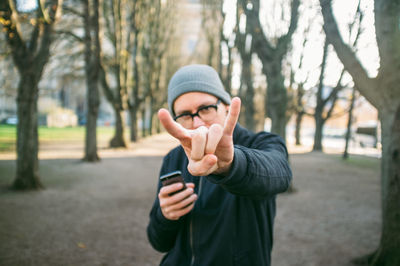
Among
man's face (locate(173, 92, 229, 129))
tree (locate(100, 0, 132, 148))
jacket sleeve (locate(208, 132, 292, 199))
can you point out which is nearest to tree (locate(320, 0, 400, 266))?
man's face (locate(173, 92, 229, 129))

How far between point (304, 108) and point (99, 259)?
2244 centimetres

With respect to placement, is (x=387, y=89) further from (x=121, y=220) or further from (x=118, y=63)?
(x=118, y=63)

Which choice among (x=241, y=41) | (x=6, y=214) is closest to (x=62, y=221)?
(x=6, y=214)

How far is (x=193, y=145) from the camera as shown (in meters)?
1.04

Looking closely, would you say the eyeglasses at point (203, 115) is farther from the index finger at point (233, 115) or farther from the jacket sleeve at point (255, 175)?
the index finger at point (233, 115)

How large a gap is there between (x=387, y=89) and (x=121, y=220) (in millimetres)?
5161

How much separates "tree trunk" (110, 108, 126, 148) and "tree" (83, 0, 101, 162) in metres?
3.94

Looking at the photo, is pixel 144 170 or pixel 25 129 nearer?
pixel 25 129

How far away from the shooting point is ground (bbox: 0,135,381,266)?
4281 millimetres

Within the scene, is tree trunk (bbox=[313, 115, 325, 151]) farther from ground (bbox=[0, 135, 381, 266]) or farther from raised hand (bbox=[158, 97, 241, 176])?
raised hand (bbox=[158, 97, 241, 176])

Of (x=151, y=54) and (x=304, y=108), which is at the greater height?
(x=151, y=54)

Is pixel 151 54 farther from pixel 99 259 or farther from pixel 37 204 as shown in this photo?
pixel 99 259

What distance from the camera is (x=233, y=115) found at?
1072 millimetres

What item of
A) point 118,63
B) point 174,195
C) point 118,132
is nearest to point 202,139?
point 174,195
